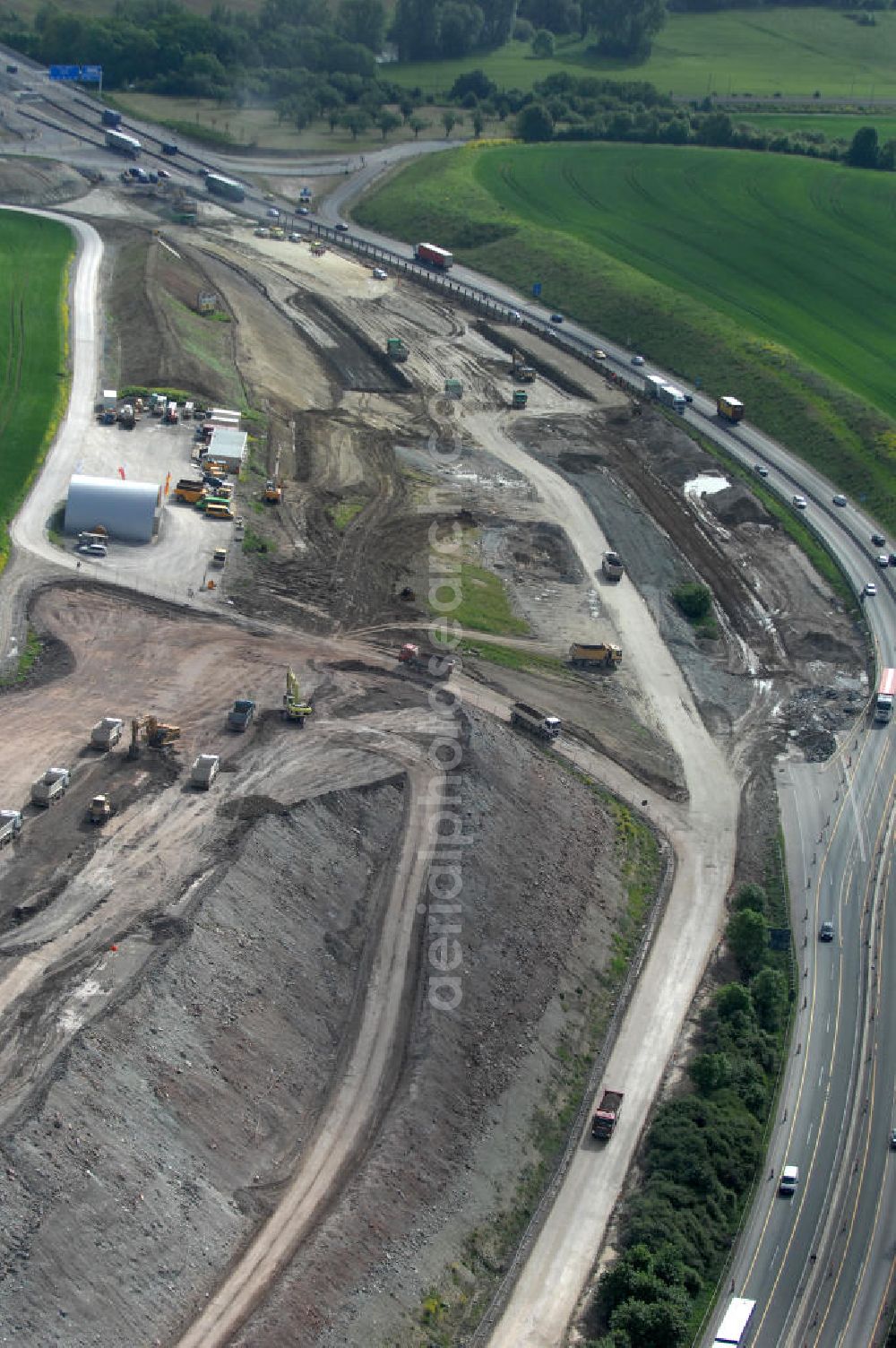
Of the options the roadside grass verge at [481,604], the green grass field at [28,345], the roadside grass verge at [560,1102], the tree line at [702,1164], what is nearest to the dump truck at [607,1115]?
the roadside grass verge at [560,1102]

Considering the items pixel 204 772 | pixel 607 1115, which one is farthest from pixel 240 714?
pixel 607 1115

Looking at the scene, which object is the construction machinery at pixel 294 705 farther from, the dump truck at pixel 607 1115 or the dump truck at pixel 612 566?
the dump truck at pixel 612 566

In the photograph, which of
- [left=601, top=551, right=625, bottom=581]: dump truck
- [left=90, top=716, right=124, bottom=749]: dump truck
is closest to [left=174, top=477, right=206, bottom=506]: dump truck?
[left=601, top=551, right=625, bottom=581]: dump truck

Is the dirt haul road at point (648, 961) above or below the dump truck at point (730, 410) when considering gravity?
below

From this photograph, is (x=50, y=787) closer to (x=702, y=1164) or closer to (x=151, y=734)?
(x=151, y=734)

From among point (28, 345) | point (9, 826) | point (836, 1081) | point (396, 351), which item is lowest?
point (9, 826)

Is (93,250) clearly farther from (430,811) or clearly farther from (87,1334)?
(87,1334)

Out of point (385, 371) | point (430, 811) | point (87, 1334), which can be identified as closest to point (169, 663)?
point (430, 811)
